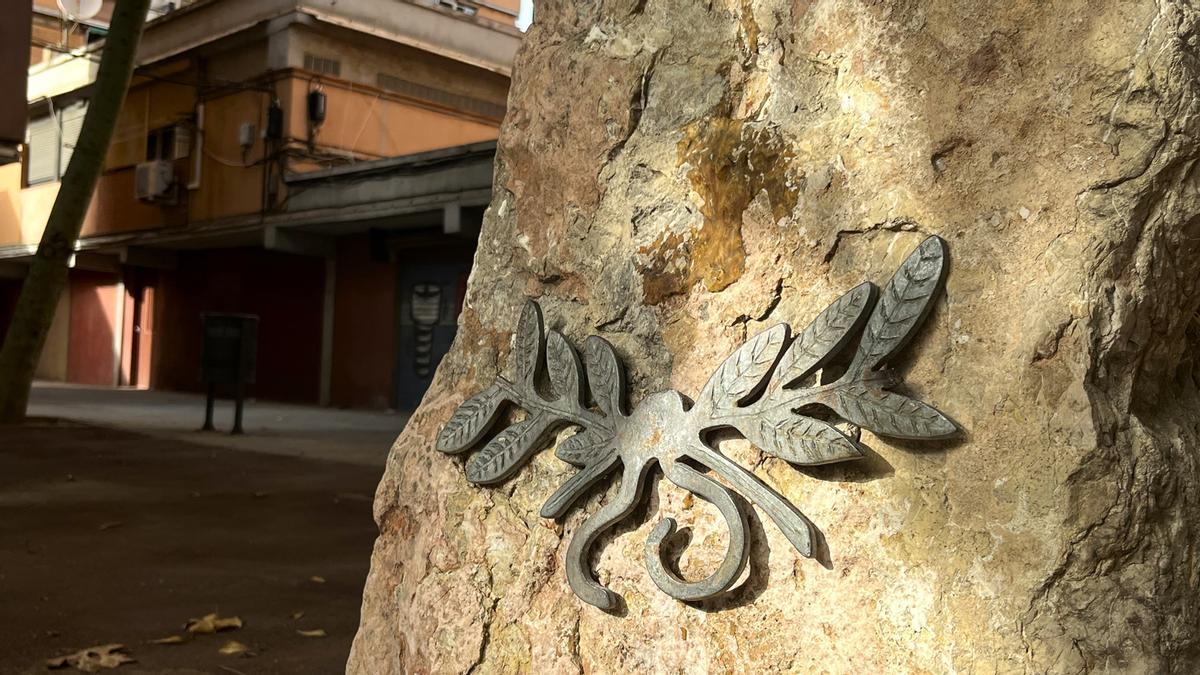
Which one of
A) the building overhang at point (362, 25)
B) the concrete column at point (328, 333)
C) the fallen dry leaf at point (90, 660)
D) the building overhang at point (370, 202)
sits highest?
the building overhang at point (362, 25)

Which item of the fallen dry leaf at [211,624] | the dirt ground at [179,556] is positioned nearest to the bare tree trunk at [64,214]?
the dirt ground at [179,556]

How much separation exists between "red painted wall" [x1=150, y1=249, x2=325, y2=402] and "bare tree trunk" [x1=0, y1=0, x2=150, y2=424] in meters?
5.09

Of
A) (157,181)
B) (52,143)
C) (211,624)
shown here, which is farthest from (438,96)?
(211,624)

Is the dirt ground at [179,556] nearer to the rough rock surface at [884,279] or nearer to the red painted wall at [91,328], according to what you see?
the rough rock surface at [884,279]

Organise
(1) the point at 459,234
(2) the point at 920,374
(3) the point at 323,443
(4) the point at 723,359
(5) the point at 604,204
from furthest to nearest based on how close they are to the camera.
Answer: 1. (1) the point at 459,234
2. (3) the point at 323,443
3. (5) the point at 604,204
4. (4) the point at 723,359
5. (2) the point at 920,374

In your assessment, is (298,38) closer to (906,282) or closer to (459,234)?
(459,234)

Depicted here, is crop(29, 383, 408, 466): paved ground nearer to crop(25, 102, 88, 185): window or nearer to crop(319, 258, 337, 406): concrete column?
crop(319, 258, 337, 406): concrete column

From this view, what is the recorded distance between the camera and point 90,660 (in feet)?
9.86

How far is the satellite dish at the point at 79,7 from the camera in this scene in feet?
42.8

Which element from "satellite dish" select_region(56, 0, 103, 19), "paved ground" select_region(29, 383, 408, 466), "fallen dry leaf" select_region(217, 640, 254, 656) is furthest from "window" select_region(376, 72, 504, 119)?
"fallen dry leaf" select_region(217, 640, 254, 656)

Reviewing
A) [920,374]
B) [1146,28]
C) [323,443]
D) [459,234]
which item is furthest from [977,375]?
[459,234]

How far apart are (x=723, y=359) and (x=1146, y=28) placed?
0.72m

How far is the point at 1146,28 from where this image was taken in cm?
137

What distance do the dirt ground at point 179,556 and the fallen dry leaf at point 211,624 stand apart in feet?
0.11
